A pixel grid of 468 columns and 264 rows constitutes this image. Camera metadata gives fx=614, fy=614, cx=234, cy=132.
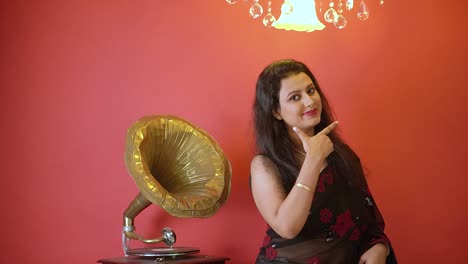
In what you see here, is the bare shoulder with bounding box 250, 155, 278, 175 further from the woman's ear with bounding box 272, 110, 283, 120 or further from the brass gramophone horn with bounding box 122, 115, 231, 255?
the brass gramophone horn with bounding box 122, 115, 231, 255

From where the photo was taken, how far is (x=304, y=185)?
1.63 m

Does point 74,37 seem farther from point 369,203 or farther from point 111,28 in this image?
point 369,203

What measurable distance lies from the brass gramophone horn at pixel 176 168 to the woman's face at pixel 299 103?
336 mm

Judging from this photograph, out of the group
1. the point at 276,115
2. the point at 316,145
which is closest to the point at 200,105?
the point at 276,115

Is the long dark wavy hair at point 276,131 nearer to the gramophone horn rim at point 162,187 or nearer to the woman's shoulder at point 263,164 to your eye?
the woman's shoulder at point 263,164

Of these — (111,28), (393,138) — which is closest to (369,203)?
(393,138)

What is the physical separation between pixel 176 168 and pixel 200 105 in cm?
29

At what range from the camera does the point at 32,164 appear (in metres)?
2.10

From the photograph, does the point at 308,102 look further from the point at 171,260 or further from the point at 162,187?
the point at 171,260

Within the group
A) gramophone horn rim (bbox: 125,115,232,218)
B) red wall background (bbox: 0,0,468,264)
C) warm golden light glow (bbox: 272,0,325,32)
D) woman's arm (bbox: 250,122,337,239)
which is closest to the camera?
woman's arm (bbox: 250,122,337,239)

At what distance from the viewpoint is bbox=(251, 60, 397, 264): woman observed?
1.67m

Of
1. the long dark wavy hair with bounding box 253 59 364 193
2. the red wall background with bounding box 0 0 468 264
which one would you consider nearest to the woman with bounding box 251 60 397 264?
the long dark wavy hair with bounding box 253 59 364 193

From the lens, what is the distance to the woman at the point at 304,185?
167 centimetres

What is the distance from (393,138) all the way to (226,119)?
660mm
